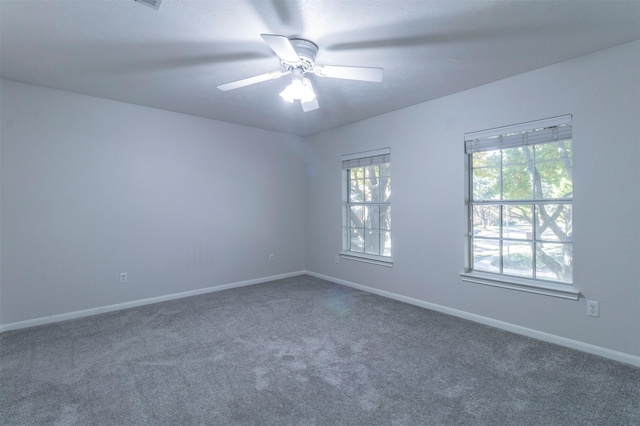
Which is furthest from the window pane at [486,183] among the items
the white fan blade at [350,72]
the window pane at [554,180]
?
the white fan blade at [350,72]

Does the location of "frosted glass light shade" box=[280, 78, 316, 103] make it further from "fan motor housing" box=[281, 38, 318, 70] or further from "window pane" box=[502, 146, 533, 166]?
"window pane" box=[502, 146, 533, 166]

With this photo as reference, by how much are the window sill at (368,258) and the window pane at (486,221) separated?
3.79ft

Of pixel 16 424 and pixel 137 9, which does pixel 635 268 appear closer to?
pixel 137 9

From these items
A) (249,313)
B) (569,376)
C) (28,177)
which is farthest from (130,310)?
(569,376)

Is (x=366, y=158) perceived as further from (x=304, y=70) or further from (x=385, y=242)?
(x=304, y=70)

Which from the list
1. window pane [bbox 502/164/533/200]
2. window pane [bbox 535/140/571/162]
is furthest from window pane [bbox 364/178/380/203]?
window pane [bbox 535/140/571/162]

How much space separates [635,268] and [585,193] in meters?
0.66

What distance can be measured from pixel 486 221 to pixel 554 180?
0.72 m

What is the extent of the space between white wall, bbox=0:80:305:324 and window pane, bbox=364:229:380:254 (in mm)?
1484

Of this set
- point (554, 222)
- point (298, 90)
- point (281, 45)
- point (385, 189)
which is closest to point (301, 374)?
point (298, 90)

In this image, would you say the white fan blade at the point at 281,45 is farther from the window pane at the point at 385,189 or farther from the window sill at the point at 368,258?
the window sill at the point at 368,258

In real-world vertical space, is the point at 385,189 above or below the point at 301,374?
above

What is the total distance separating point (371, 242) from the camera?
4.54 meters

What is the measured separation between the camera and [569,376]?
2207 mm
